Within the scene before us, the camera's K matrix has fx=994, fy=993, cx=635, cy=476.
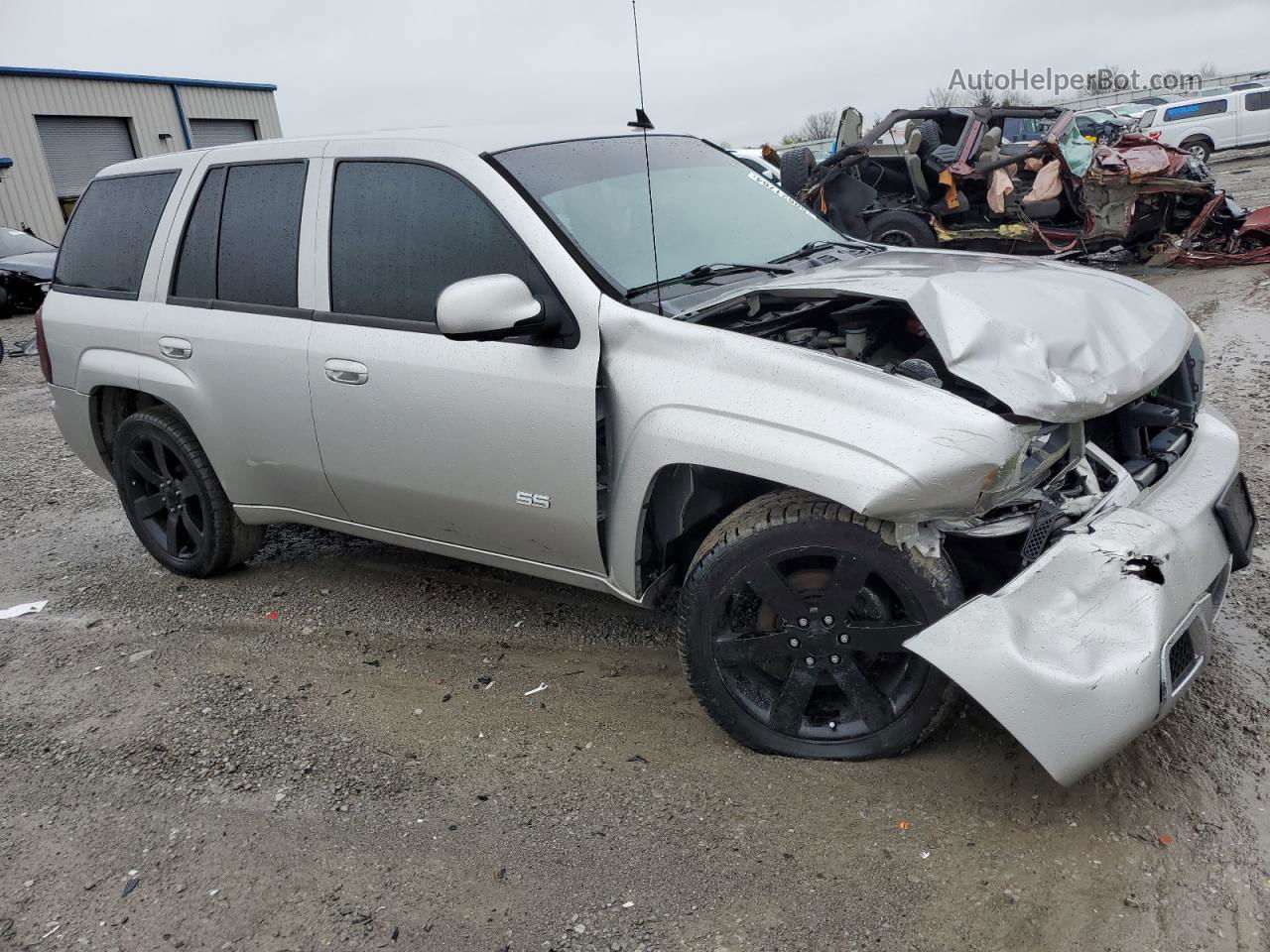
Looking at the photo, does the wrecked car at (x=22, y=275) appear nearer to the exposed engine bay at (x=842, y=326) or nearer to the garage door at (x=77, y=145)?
the garage door at (x=77, y=145)

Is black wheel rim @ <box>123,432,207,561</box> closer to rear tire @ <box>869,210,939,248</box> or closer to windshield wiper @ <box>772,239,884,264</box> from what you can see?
windshield wiper @ <box>772,239,884,264</box>

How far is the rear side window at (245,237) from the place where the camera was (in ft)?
12.0

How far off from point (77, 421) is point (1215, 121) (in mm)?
26522

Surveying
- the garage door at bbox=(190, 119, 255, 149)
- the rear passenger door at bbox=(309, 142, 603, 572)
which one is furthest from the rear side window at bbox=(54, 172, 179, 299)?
the garage door at bbox=(190, 119, 255, 149)

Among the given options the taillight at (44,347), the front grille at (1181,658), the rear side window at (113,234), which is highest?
the rear side window at (113,234)

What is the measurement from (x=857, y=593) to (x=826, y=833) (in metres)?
0.63

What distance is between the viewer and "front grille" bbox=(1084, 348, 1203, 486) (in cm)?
311

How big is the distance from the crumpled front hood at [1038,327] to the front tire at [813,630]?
51 centimetres

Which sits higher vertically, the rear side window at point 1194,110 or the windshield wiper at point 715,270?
the windshield wiper at point 715,270

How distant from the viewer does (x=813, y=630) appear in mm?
2729

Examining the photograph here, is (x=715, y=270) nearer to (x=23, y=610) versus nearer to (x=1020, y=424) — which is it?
(x=1020, y=424)

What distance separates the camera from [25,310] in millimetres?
14867

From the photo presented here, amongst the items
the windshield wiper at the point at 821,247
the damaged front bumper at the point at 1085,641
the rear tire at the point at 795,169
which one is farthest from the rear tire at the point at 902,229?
the damaged front bumper at the point at 1085,641

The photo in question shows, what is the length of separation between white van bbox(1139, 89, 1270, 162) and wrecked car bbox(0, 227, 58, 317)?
23.1 meters
